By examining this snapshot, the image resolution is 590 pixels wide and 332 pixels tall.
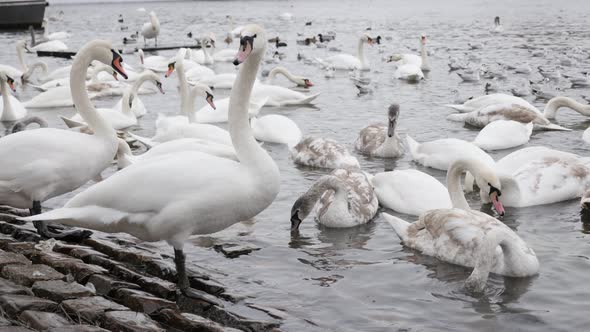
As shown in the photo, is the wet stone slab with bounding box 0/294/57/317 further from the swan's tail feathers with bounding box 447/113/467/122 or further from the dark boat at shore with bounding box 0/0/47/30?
the dark boat at shore with bounding box 0/0/47/30

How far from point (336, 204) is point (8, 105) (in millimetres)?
8514

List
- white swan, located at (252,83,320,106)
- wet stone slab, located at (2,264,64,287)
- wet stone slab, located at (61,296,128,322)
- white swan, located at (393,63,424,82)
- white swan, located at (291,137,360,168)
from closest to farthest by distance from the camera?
wet stone slab, located at (61,296,128,322) → wet stone slab, located at (2,264,64,287) → white swan, located at (291,137,360,168) → white swan, located at (252,83,320,106) → white swan, located at (393,63,424,82)

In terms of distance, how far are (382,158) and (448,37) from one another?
26.1 meters

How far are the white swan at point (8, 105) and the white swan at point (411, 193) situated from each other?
772cm

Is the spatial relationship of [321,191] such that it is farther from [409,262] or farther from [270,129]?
[270,129]

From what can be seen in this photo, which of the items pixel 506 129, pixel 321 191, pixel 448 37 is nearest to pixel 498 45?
pixel 448 37

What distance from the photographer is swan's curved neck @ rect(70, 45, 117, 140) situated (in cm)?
690

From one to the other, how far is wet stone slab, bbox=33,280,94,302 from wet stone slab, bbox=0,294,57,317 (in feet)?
0.52

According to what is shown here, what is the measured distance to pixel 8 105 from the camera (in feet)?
47.3

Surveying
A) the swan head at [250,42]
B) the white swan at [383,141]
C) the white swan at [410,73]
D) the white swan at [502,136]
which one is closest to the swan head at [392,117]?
the white swan at [383,141]

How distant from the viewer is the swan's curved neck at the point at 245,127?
5.73 m

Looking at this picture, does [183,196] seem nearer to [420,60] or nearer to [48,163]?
[48,163]

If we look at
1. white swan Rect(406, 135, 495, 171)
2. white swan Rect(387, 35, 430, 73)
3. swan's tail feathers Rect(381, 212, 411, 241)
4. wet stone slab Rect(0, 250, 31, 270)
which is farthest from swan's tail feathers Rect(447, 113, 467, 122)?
wet stone slab Rect(0, 250, 31, 270)

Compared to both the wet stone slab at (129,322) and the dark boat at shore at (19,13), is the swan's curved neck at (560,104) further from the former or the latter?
the dark boat at shore at (19,13)
